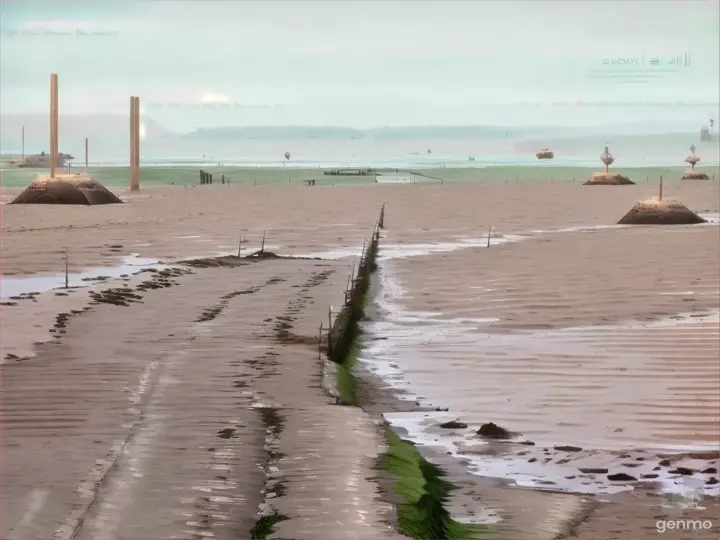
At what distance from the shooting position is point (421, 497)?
895 cm

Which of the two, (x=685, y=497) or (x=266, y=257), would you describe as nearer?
(x=685, y=497)

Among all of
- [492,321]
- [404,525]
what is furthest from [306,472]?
[492,321]

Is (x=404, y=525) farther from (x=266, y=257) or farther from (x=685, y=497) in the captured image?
(x=266, y=257)

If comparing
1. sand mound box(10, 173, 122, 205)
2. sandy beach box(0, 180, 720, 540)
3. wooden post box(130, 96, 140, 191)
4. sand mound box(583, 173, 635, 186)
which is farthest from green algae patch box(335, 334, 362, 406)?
sand mound box(583, 173, 635, 186)

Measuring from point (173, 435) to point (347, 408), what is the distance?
2.03 m

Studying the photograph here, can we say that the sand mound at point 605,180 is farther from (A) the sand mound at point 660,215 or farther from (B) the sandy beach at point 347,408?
(B) the sandy beach at point 347,408

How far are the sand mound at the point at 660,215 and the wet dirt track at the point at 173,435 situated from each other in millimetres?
26627

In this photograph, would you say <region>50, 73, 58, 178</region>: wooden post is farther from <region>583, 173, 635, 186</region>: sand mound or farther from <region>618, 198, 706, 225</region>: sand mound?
<region>583, 173, 635, 186</region>: sand mound

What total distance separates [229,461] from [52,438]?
1546 millimetres

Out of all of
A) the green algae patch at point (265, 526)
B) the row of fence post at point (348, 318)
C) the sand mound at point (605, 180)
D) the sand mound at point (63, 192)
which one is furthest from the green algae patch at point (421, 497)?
the sand mound at point (605, 180)

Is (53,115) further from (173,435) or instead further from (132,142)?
(173,435)

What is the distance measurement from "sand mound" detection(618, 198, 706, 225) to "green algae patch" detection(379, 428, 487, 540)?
107 ft

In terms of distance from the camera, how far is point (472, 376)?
14461 millimetres

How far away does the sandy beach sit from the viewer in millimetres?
8516
